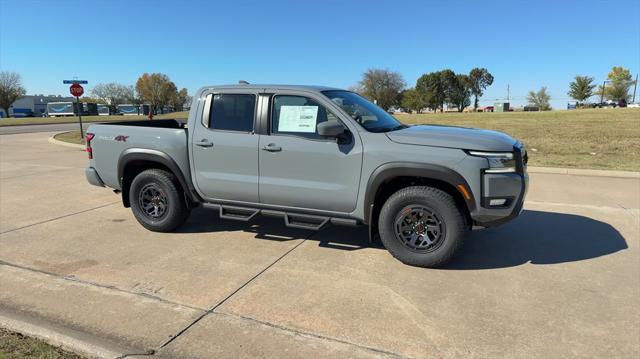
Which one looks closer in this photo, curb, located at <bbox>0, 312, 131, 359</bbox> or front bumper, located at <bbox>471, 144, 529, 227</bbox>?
curb, located at <bbox>0, 312, 131, 359</bbox>

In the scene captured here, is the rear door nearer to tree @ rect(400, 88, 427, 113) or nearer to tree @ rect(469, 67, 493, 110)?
tree @ rect(400, 88, 427, 113)

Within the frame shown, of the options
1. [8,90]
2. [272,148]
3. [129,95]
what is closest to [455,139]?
[272,148]

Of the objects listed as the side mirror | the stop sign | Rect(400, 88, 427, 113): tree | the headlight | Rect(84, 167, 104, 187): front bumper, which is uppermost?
Rect(400, 88, 427, 113): tree

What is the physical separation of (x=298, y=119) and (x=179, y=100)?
388 ft

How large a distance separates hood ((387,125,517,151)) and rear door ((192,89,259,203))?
1592mm

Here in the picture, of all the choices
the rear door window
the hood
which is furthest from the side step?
the hood

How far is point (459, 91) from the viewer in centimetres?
10519

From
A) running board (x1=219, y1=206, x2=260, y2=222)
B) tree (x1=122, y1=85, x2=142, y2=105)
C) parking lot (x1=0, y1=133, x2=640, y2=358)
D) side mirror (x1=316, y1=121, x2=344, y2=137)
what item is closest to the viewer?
parking lot (x1=0, y1=133, x2=640, y2=358)

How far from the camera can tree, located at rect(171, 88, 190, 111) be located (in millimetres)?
108200

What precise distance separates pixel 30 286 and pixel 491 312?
402cm

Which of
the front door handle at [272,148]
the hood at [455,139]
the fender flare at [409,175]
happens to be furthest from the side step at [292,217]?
the hood at [455,139]

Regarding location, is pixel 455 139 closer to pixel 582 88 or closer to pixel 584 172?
pixel 584 172

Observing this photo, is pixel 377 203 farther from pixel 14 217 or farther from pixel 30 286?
pixel 14 217

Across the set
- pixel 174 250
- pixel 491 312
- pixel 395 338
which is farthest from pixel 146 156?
pixel 491 312
